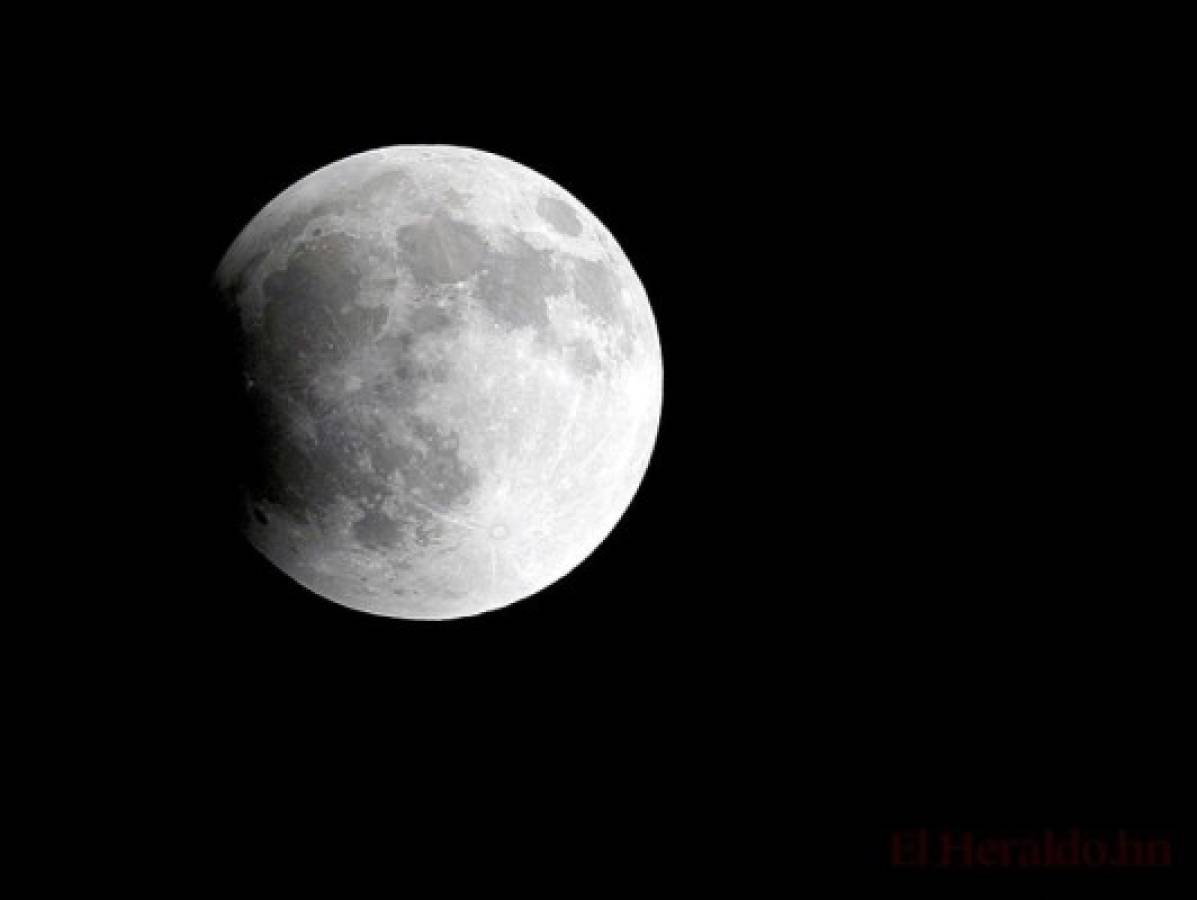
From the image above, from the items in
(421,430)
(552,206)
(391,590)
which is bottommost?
(391,590)

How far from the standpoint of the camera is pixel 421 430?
11.7 feet

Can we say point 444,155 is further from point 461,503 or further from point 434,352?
point 461,503

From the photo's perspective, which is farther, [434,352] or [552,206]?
[552,206]

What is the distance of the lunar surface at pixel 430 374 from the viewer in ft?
11.6

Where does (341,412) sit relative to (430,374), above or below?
below

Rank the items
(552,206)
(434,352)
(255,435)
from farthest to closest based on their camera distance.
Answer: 1. (552,206)
2. (255,435)
3. (434,352)

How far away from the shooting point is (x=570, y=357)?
3.70 metres

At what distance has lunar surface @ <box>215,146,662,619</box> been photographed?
3545 millimetres

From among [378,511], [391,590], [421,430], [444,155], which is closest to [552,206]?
[444,155]

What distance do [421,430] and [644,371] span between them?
99cm

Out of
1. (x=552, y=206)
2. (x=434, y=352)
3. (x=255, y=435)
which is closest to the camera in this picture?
(x=434, y=352)

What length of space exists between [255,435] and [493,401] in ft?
3.08

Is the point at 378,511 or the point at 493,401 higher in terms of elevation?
the point at 493,401

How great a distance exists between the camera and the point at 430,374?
352 centimetres
